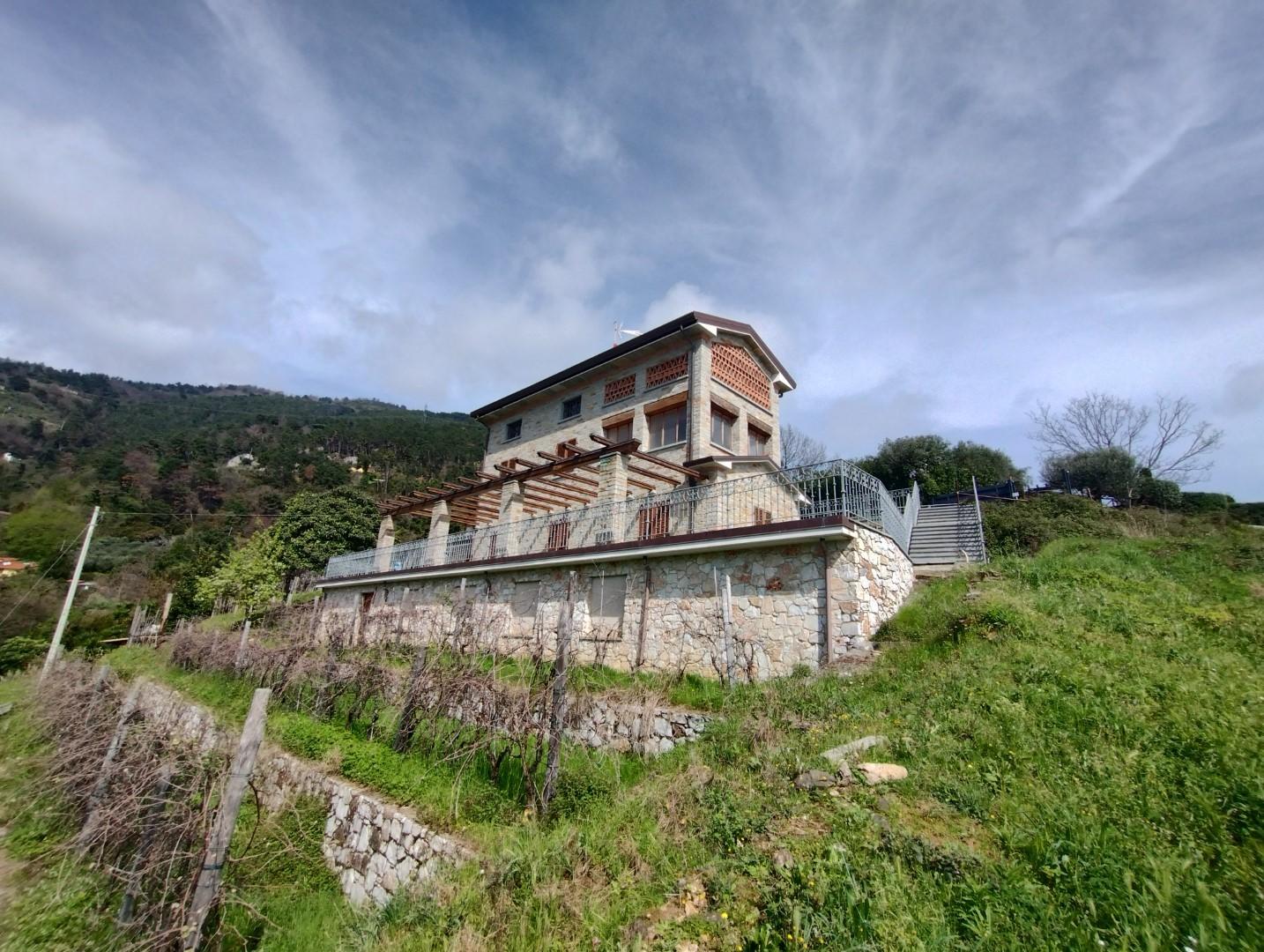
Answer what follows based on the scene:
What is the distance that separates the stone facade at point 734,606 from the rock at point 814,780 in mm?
3689

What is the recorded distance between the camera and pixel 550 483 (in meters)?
18.6

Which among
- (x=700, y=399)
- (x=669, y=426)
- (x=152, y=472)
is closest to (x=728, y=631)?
(x=700, y=399)

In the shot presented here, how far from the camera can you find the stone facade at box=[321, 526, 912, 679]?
8859mm

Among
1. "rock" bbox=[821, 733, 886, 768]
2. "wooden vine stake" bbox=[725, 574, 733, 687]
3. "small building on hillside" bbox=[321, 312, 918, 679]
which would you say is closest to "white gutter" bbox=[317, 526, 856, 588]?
"small building on hillside" bbox=[321, 312, 918, 679]

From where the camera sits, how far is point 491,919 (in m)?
4.16

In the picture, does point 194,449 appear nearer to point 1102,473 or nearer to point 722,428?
point 722,428

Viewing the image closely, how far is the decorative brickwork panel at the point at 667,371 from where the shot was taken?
17234mm

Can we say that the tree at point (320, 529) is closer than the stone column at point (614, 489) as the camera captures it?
No

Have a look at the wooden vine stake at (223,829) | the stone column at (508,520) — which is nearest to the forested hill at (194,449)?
the stone column at (508,520)

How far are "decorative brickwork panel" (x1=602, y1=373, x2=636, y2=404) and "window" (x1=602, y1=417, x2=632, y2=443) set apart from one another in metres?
0.91

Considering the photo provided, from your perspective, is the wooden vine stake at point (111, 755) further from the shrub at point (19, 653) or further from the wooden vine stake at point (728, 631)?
the shrub at point (19, 653)

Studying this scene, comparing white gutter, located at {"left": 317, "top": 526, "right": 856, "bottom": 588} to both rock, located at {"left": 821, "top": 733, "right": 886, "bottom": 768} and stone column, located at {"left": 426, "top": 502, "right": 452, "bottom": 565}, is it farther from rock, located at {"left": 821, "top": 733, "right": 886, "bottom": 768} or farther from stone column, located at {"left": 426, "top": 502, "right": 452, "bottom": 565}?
rock, located at {"left": 821, "top": 733, "right": 886, "bottom": 768}

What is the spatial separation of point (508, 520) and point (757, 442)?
9142 mm

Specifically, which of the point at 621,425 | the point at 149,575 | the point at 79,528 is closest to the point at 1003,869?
the point at 621,425
